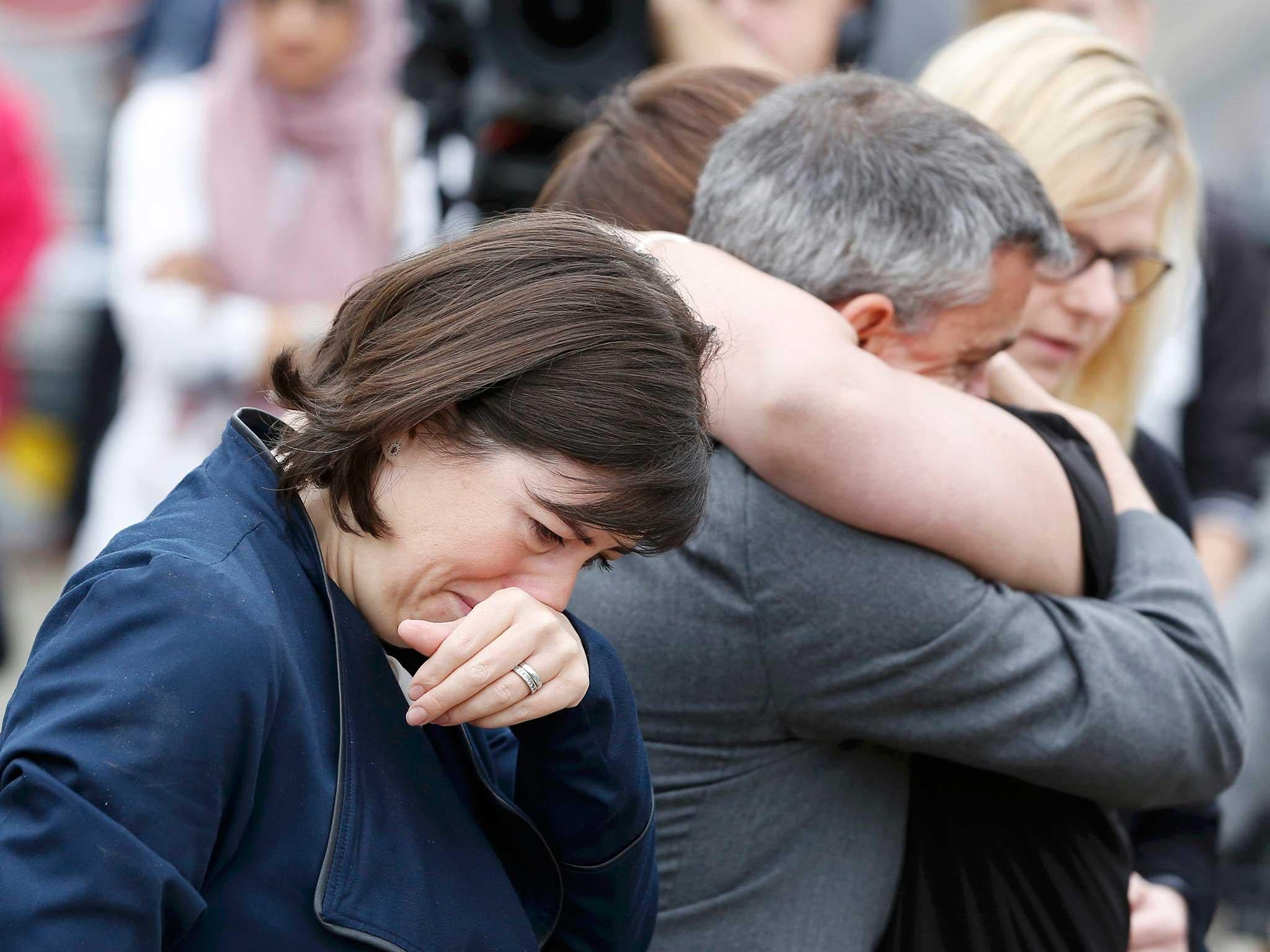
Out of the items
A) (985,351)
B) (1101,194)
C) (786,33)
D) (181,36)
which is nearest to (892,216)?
(985,351)

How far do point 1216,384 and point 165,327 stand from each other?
2123 mm

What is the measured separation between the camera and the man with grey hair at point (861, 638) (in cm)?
146

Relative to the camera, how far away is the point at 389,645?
1.29m

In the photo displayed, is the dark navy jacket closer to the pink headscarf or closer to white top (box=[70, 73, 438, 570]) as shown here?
white top (box=[70, 73, 438, 570])

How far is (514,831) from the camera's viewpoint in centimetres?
135

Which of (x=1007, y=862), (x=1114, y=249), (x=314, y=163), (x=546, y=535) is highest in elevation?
(x=546, y=535)

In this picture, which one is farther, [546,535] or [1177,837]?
[1177,837]

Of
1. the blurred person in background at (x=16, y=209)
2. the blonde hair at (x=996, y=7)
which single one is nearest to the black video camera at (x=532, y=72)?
A: the blonde hair at (x=996, y=7)

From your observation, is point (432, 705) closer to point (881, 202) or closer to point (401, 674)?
point (401, 674)

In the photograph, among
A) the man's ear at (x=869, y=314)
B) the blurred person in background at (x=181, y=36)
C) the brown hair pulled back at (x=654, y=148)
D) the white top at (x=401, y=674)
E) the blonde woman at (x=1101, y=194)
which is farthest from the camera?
the blurred person in background at (x=181, y=36)

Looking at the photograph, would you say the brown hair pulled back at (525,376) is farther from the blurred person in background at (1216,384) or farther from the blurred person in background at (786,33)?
the blurred person in background at (1216,384)

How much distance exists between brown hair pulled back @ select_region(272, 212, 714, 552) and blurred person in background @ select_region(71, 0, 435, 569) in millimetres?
1954

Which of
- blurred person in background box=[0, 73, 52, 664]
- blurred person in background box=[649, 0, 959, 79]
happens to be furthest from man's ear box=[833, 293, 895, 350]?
blurred person in background box=[0, 73, 52, 664]

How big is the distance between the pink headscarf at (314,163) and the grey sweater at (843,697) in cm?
201
